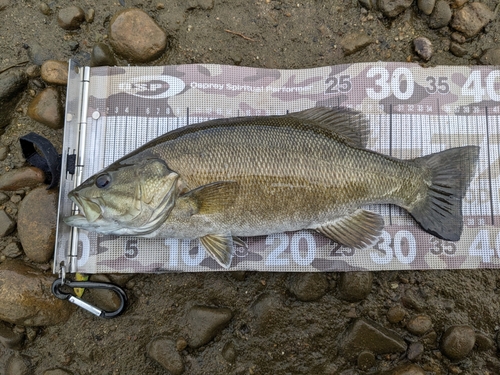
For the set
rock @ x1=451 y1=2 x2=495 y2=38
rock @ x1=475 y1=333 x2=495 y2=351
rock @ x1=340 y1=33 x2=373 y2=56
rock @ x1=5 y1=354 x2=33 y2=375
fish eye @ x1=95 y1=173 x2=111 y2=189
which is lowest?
rock @ x1=5 y1=354 x2=33 y2=375

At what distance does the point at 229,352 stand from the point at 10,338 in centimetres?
189

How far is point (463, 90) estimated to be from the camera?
3354 millimetres

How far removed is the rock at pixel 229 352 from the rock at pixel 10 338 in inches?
69.5

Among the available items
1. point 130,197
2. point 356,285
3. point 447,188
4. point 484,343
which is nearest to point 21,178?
Answer: point 130,197

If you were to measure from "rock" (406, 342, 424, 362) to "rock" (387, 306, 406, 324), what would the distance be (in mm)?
229

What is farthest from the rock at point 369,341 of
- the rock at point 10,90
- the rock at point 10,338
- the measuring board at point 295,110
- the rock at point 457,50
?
the rock at point 10,90

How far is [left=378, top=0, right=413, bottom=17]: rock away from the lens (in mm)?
3346

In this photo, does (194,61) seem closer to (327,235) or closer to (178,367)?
(327,235)

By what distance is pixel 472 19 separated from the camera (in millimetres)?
3354

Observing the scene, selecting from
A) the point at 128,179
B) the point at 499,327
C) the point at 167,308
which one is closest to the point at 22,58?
the point at 128,179

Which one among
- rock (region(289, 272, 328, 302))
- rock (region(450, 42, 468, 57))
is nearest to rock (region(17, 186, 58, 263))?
rock (region(289, 272, 328, 302))

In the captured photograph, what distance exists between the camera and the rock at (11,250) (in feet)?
10.2

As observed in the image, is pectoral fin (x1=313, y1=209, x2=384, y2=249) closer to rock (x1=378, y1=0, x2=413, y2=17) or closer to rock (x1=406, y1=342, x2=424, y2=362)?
rock (x1=406, y1=342, x2=424, y2=362)

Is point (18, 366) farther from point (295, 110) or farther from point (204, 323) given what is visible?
point (295, 110)
